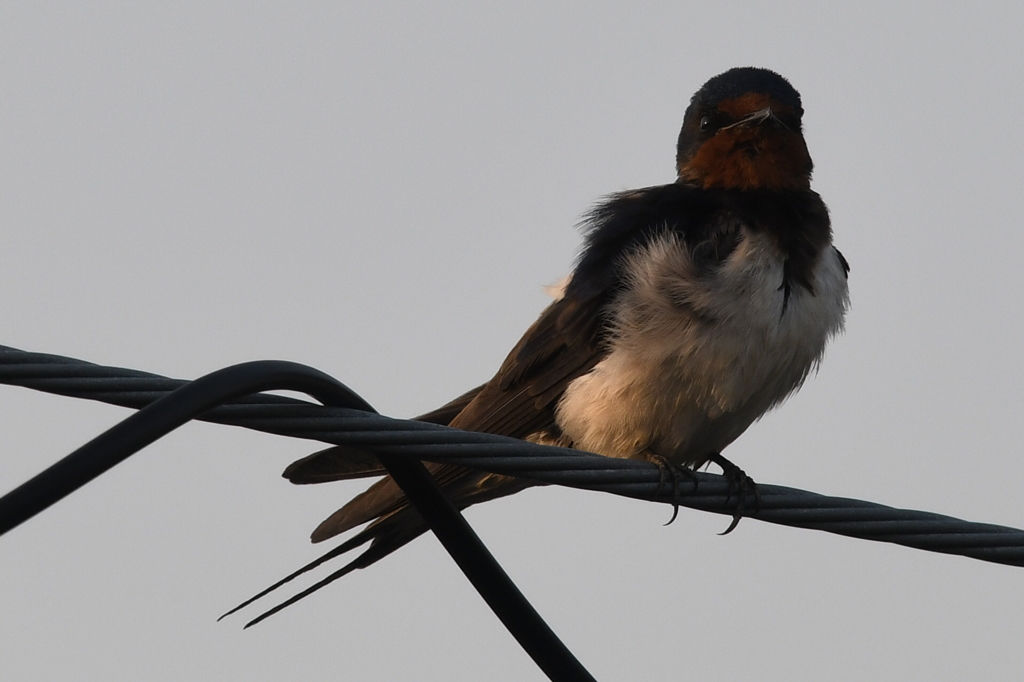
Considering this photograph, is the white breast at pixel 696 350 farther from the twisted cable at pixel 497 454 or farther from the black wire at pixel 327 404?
the black wire at pixel 327 404

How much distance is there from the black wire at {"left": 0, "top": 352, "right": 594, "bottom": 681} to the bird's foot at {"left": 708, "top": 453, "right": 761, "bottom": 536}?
0.82 meters

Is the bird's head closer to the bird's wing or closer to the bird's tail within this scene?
the bird's wing

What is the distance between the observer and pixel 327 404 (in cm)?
238

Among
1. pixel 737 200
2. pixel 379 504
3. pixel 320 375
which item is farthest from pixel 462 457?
pixel 737 200

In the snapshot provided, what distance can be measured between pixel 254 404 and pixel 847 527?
4.08 ft

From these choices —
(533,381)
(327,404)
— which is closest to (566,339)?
(533,381)

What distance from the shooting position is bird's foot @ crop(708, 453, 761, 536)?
3.53 meters

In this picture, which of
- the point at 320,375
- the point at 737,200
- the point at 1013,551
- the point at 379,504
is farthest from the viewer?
the point at 737,200

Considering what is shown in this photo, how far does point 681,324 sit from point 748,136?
86 centimetres

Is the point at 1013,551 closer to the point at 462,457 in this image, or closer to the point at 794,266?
the point at 462,457

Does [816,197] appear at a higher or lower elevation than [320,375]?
higher

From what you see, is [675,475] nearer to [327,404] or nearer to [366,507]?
[366,507]

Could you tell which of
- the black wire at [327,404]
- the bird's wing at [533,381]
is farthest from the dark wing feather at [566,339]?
the black wire at [327,404]

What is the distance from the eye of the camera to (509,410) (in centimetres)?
438
